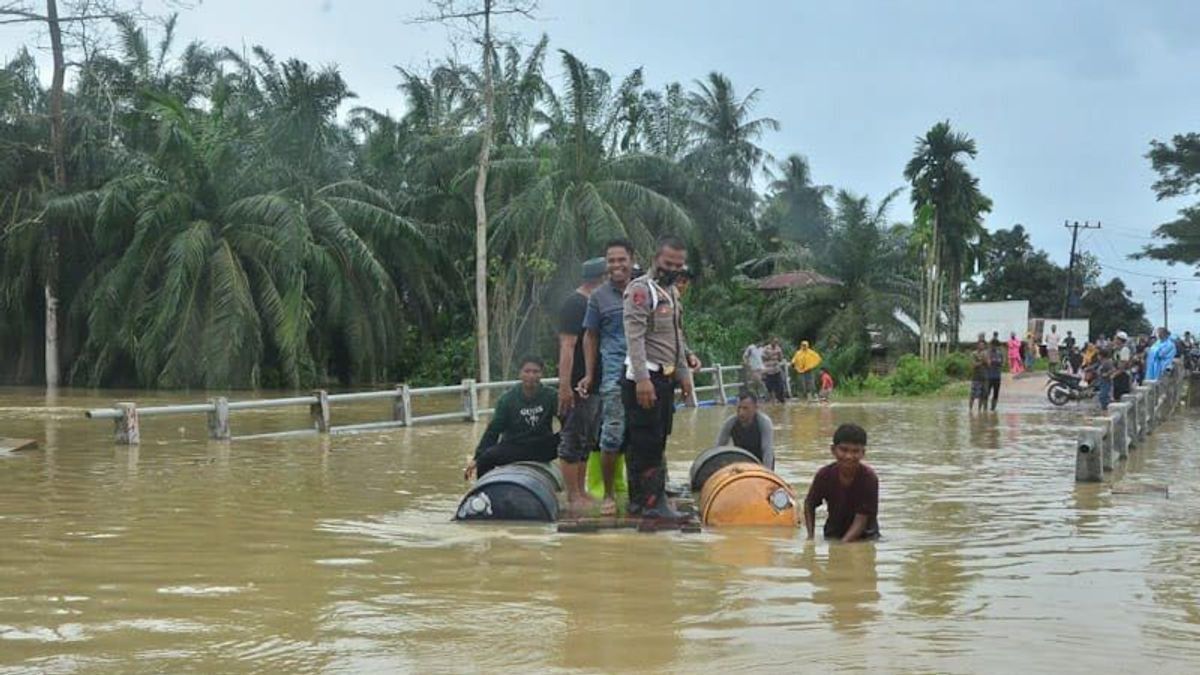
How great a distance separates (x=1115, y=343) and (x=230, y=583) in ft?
77.7

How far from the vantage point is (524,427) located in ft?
32.1

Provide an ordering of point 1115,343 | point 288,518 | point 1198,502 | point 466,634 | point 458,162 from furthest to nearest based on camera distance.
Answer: point 458,162
point 1115,343
point 1198,502
point 288,518
point 466,634

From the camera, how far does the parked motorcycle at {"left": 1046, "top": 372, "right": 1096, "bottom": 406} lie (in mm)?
27625

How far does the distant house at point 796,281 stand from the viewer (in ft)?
141

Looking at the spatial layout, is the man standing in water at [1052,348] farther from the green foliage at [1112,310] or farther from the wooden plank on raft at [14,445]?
the wooden plank on raft at [14,445]

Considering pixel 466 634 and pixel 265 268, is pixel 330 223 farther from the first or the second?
pixel 466 634

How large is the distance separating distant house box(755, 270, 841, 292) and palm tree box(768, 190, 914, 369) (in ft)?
0.89

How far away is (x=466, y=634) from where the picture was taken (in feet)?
17.9

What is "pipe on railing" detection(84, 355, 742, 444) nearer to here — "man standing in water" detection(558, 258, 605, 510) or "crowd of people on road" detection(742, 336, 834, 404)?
"man standing in water" detection(558, 258, 605, 510)

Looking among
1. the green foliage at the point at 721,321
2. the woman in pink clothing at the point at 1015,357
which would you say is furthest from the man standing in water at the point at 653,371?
the woman in pink clothing at the point at 1015,357

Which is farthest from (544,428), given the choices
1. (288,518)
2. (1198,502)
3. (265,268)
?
(265,268)

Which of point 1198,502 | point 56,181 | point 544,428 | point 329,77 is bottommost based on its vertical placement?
point 1198,502

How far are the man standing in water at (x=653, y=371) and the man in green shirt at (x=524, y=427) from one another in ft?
4.76

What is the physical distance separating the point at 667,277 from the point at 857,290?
3487cm
